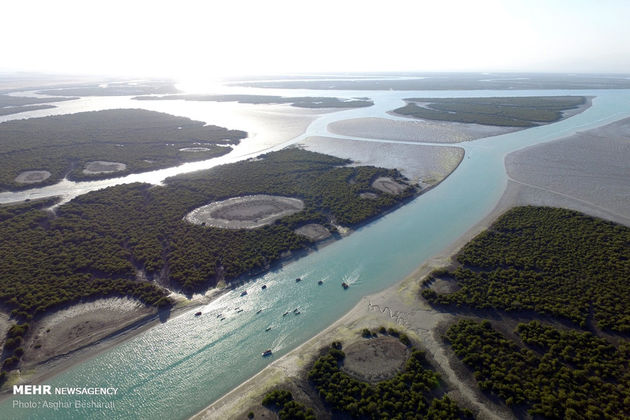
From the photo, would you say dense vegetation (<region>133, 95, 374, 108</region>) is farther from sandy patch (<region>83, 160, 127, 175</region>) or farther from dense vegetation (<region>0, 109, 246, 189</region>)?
sandy patch (<region>83, 160, 127, 175</region>)

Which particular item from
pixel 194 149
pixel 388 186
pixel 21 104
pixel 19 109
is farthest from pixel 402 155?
pixel 21 104

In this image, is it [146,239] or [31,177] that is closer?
[146,239]

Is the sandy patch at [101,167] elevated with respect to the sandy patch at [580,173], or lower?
lower

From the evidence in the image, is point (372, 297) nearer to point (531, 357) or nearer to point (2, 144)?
point (531, 357)

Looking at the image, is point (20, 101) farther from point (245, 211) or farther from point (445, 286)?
point (445, 286)

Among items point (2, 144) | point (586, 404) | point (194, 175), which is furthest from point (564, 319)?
point (2, 144)

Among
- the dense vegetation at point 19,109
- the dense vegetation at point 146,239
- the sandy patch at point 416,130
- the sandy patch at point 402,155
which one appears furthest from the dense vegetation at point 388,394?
the dense vegetation at point 19,109

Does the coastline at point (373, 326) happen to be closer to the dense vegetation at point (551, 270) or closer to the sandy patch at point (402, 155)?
the dense vegetation at point (551, 270)

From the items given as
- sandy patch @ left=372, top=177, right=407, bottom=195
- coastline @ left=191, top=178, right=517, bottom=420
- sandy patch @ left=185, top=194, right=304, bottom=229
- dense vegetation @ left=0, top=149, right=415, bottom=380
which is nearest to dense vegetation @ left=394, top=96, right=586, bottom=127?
sandy patch @ left=372, top=177, right=407, bottom=195
